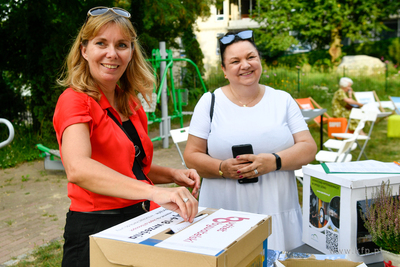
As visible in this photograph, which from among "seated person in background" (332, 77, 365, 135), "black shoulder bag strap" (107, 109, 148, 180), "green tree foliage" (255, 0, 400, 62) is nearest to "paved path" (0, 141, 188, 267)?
"black shoulder bag strap" (107, 109, 148, 180)

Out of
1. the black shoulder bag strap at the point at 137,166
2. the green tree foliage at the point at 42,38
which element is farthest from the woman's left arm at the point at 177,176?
the green tree foliage at the point at 42,38

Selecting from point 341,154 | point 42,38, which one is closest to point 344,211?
point 341,154

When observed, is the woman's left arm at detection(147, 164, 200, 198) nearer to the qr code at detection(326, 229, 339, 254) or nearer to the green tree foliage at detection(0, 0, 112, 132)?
the qr code at detection(326, 229, 339, 254)

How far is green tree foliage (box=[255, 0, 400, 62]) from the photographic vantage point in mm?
22734

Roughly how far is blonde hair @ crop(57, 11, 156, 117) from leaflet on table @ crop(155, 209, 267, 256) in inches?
26.6

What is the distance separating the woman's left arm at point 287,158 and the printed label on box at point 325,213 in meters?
0.30

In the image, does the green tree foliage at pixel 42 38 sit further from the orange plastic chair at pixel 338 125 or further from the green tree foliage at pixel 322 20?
the green tree foliage at pixel 322 20

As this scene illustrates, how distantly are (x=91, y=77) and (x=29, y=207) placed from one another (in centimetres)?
437

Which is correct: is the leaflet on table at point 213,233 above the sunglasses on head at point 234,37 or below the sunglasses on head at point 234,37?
below

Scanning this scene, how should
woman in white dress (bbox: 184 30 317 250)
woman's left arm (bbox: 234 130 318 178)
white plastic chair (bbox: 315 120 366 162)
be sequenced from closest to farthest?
woman's left arm (bbox: 234 130 318 178) < woman in white dress (bbox: 184 30 317 250) < white plastic chair (bbox: 315 120 366 162)

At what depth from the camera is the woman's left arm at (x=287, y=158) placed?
1988 mm

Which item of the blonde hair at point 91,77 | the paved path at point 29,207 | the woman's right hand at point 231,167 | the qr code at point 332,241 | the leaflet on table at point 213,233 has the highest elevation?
the blonde hair at point 91,77

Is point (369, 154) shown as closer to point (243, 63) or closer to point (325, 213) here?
point (243, 63)

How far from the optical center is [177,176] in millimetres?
1685
